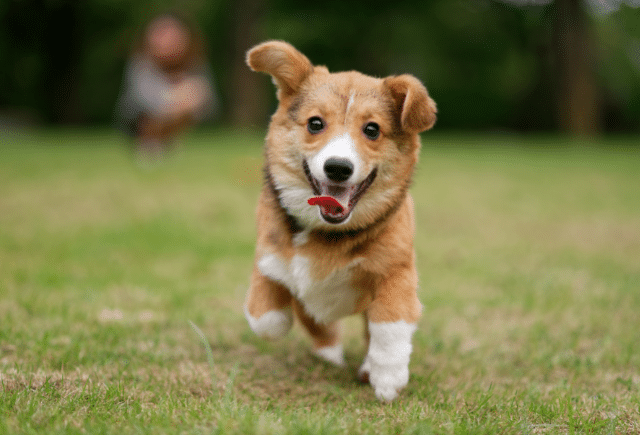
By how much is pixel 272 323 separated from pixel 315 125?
0.94 m

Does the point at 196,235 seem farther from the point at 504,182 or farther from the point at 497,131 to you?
the point at 497,131

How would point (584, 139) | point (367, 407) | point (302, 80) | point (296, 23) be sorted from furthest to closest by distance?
point (296, 23) < point (584, 139) < point (302, 80) < point (367, 407)

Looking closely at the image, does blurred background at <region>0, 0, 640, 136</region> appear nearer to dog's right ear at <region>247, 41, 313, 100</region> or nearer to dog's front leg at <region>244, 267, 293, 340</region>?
dog's right ear at <region>247, 41, 313, 100</region>

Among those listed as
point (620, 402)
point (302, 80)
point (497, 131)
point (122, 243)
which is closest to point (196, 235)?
point (122, 243)

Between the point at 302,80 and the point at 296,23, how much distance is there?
21.4m

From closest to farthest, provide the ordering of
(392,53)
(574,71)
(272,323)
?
(272,323) → (574,71) → (392,53)

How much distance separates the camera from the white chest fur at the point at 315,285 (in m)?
2.53

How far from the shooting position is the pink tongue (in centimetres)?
238

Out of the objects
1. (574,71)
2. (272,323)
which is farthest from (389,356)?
(574,71)

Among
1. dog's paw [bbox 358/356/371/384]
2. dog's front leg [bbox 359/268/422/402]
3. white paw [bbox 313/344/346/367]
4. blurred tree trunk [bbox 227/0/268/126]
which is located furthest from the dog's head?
blurred tree trunk [bbox 227/0/268/126]

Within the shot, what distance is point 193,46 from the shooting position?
384 inches

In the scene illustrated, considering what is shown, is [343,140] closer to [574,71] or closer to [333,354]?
[333,354]

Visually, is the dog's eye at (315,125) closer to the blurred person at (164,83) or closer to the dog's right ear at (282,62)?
the dog's right ear at (282,62)

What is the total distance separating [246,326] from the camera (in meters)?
3.64
